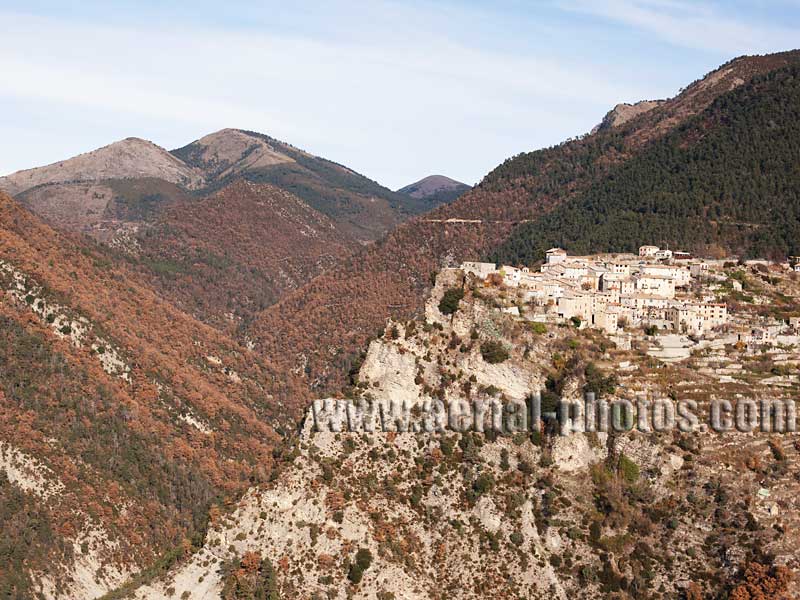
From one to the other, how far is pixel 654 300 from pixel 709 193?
50.2 m

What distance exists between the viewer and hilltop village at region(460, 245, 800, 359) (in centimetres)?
7425

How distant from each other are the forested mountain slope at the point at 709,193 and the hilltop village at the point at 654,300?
21.3m

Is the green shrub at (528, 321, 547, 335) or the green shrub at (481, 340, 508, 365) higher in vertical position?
the green shrub at (528, 321, 547, 335)

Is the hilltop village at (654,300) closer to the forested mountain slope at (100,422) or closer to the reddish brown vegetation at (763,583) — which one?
the reddish brown vegetation at (763,583)

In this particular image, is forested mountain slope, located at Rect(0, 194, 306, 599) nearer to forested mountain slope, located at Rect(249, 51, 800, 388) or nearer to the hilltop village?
forested mountain slope, located at Rect(249, 51, 800, 388)

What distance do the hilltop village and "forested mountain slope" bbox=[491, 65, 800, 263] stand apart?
2131 cm

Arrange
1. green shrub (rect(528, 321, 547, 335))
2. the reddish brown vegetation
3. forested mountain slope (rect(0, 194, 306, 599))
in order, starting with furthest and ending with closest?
forested mountain slope (rect(0, 194, 306, 599)) → green shrub (rect(528, 321, 547, 335)) → the reddish brown vegetation

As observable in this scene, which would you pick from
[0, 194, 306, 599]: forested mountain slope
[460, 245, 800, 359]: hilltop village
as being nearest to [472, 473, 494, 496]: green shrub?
[460, 245, 800, 359]: hilltop village

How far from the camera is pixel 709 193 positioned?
126250 mm

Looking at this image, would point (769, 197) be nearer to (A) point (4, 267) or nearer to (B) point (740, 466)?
(B) point (740, 466)

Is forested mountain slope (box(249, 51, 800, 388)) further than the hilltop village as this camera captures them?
Yes

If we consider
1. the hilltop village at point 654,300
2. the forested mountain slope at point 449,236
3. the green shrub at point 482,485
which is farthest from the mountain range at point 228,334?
the green shrub at point 482,485

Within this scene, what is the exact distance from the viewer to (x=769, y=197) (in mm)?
123375

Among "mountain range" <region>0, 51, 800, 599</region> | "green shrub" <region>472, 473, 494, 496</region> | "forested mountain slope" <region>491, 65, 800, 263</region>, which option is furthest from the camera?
"forested mountain slope" <region>491, 65, 800, 263</region>
